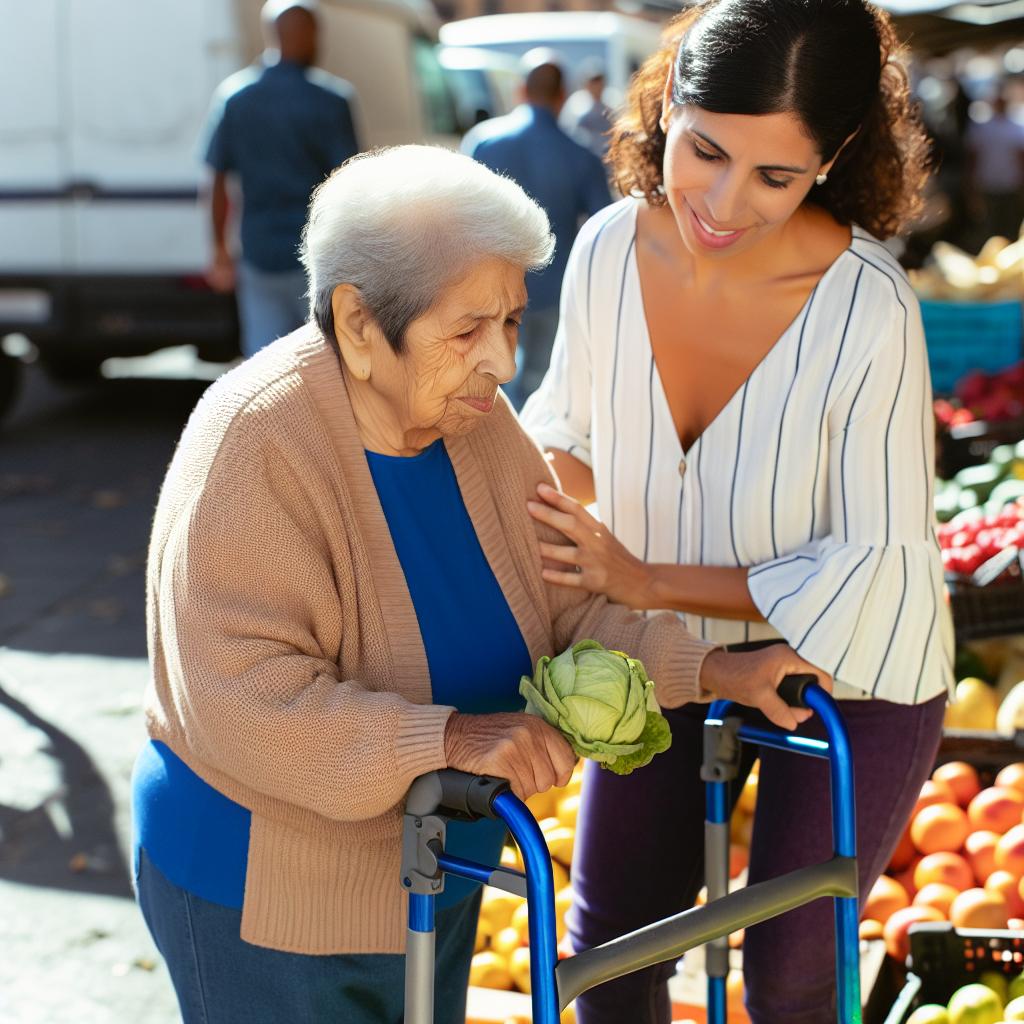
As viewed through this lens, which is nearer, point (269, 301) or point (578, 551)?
point (578, 551)

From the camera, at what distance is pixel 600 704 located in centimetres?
173

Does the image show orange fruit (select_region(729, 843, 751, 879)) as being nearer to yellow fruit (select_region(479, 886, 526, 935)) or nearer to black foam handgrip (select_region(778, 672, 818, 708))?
yellow fruit (select_region(479, 886, 526, 935))

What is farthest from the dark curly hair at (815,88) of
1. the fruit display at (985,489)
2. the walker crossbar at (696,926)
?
the fruit display at (985,489)

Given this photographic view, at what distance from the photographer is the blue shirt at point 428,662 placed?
177cm

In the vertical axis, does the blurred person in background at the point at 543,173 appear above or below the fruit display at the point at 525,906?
above

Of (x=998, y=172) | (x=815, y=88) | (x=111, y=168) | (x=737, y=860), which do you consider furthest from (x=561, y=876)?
(x=998, y=172)

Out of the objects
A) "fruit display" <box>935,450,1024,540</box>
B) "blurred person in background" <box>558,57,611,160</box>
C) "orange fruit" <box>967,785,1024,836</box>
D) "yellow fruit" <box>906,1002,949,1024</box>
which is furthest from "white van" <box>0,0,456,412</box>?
"yellow fruit" <box>906,1002,949,1024</box>

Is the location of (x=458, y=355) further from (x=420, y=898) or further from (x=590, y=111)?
(x=590, y=111)

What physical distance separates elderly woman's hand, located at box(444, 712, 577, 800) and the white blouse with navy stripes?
0.51 metres

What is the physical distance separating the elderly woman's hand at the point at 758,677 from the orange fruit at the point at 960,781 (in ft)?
5.54

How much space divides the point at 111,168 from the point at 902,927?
6260 millimetres

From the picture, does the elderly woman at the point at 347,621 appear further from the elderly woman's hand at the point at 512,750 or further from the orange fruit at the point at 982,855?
the orange fruit at the point at 982,855

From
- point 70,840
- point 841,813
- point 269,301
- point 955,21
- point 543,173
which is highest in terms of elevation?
point 955,21

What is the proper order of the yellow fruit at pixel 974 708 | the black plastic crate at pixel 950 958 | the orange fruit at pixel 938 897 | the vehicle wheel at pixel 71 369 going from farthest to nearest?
the vehicle wheel at pixel 71 369 → the yellow fruit at pixel 974 708 → the orange fruit at pixel 938 897 → the black plastic crate at pixel 950 958
